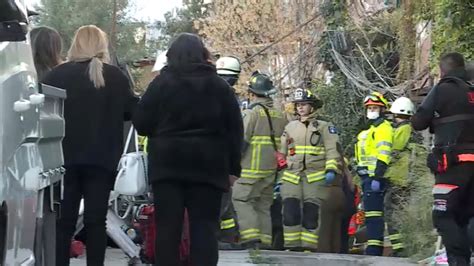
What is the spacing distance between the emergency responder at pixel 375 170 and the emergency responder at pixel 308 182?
0.35 m

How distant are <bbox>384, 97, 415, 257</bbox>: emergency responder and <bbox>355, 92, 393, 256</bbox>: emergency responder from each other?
0.57 feet

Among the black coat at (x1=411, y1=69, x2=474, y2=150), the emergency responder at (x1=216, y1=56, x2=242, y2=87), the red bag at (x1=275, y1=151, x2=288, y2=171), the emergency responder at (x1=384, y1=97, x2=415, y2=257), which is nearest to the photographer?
the black coat at (x1=411, y1=69, x2=474, y2=150)

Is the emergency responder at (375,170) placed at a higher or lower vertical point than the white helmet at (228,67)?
lower

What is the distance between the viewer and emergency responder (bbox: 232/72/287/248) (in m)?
10.4

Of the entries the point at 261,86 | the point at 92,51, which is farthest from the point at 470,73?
the point at 92,51

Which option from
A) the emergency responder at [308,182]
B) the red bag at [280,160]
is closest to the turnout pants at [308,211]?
the emergency responder at [308,182]

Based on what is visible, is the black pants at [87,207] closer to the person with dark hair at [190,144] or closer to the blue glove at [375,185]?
the person with dark hair at [190,144]

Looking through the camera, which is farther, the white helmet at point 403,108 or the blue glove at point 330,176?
the white helmet at point 403,108

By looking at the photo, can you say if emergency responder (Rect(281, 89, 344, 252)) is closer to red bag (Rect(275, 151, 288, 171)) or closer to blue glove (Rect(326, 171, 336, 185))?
blue glove (Rect(326, 171, 336, 185))

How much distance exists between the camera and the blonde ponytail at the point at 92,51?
22.1ft

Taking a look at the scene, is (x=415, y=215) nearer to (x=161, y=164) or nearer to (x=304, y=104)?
(x=304, y=104)

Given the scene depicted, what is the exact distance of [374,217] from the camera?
1063 cm

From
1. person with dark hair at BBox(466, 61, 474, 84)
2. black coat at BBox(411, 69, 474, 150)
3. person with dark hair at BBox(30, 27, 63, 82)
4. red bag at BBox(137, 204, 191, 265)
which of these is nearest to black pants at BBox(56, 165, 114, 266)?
red bag at BBox(137, 204, 191, 265)

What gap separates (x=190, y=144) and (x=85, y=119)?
904 millimetres
